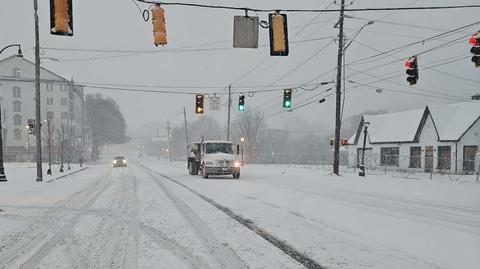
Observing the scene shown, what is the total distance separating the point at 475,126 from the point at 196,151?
974 inches

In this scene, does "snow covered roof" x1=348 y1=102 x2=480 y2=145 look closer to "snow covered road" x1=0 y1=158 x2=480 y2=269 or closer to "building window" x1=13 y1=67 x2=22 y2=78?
"snow covered road" x1=0 y1=158 x2=480 y2=269

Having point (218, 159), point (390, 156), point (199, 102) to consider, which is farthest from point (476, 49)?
point (390, 156)

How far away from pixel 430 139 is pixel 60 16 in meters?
36.5

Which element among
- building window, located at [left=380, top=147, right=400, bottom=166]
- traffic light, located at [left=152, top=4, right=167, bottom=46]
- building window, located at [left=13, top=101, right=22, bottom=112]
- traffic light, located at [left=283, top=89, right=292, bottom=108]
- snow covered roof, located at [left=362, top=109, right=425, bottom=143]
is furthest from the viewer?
building window, located at [left=13, top=101, right=22, bottom=112]

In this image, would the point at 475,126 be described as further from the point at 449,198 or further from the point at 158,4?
the point at 158,4

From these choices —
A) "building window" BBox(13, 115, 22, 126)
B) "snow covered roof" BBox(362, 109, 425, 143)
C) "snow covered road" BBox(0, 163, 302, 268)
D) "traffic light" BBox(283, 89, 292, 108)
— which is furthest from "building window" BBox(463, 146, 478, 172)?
"building window" BBox(13, 115, 22, 126)

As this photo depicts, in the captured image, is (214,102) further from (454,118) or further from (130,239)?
(130,239)

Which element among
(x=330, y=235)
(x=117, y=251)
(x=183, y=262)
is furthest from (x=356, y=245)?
(x=117, y=251)

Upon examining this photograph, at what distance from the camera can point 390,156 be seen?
1759 inches

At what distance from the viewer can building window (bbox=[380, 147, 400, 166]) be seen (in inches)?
1740

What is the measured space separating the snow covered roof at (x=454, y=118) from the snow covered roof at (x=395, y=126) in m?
1.69

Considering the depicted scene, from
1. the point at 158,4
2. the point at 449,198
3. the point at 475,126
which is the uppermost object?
the point at 158,4

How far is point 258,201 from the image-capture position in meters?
13.7

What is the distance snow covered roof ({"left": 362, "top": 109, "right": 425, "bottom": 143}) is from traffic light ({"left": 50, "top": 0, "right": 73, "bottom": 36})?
36.6 m
